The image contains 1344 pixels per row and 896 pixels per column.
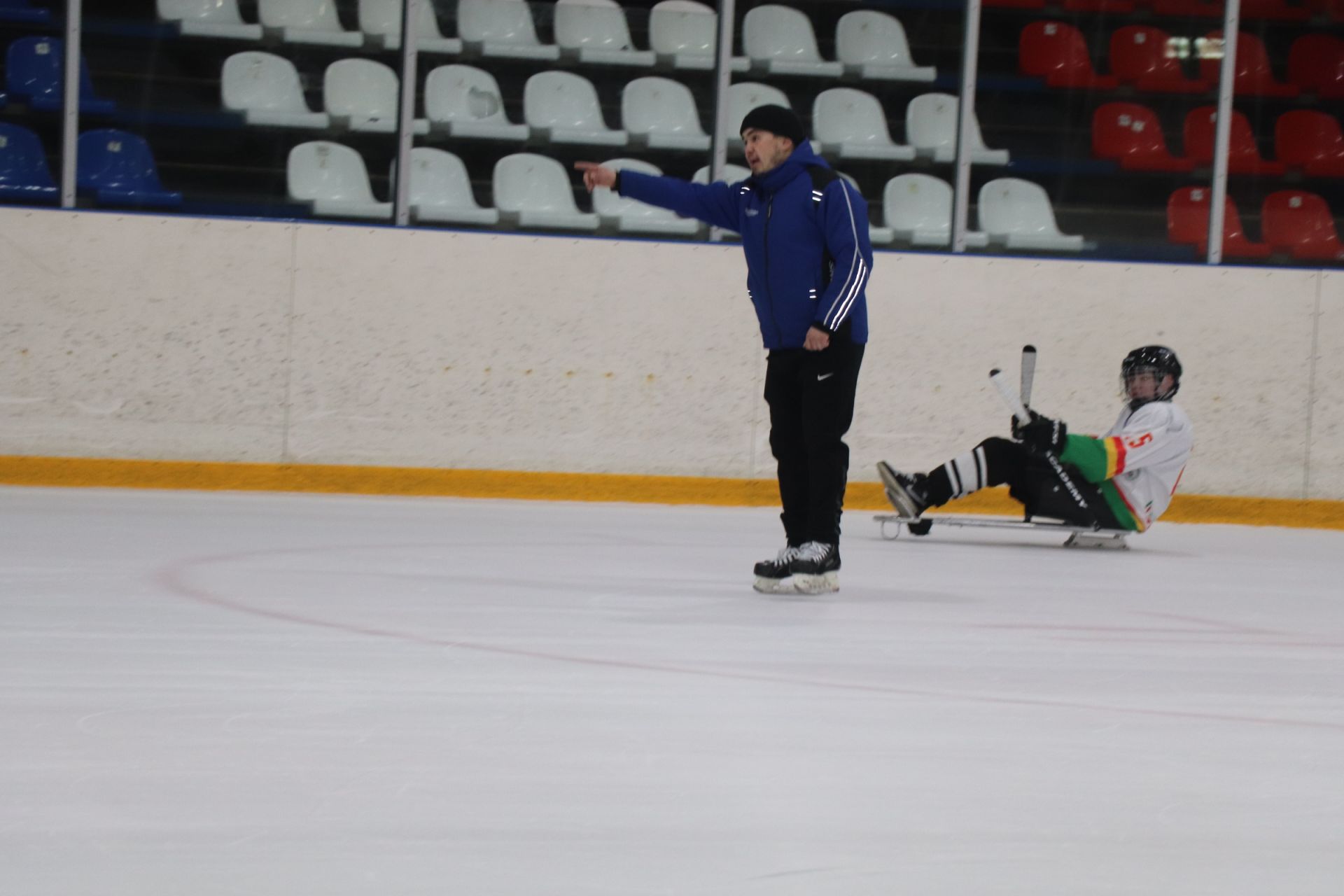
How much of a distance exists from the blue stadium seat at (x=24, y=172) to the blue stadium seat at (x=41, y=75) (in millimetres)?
229

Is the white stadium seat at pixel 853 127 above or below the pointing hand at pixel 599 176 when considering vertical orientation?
above

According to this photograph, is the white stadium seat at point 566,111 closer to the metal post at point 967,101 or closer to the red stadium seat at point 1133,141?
the metal post at point 967,101

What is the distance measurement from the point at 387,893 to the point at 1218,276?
670cm

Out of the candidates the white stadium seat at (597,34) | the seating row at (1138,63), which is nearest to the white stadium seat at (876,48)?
the seating row at (1138,63)

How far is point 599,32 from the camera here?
26.3 ft

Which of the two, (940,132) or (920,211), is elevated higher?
(940,132)

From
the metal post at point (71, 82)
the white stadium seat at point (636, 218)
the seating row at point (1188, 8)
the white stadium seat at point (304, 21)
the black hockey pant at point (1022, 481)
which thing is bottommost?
the black hockey pant at point (1022, 481)

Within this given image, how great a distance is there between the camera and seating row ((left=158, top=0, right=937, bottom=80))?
7566 mm

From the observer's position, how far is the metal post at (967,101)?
7844 mm

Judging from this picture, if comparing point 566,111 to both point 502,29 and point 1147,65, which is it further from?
point 1147,65

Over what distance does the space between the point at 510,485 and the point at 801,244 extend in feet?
10.3

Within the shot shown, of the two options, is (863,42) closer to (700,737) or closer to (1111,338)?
(1111,338)

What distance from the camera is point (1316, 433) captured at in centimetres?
762

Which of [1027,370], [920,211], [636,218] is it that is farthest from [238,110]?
[1027,370]
